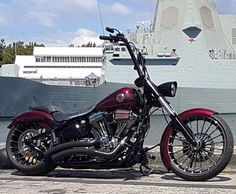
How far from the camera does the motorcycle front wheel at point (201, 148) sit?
535cm

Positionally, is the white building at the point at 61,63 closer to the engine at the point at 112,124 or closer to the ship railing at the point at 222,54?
the ship railing at the point at 222,54

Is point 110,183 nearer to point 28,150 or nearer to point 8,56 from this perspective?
point 28,150

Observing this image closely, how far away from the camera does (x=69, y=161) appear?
5707mm

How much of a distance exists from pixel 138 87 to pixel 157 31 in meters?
41.4

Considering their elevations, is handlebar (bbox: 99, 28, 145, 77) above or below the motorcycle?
above

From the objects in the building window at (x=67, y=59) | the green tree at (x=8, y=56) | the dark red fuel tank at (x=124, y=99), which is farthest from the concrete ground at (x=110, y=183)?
the green tree at (x=8, y=56)

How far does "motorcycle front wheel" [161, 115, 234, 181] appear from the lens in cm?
535

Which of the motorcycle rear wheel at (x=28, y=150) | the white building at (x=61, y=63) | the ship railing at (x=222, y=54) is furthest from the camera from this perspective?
the white building at (x=61, y=63)

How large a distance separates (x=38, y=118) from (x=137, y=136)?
1.14 m

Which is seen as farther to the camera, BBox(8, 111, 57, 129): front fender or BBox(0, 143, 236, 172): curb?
BBox(0, 143, 236, 172): curb

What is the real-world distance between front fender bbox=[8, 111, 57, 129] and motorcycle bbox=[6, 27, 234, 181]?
124 millimetres

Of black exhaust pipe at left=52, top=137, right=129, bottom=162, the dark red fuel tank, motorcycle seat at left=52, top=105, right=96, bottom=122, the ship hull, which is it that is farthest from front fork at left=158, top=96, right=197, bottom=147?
the ship hull

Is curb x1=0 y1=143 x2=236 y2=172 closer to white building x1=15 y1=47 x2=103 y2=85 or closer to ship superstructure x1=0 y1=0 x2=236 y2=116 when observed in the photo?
ship superstructure x1=0 y1=0 x2=236 y2=116

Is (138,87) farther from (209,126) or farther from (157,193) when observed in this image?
(157,193)
